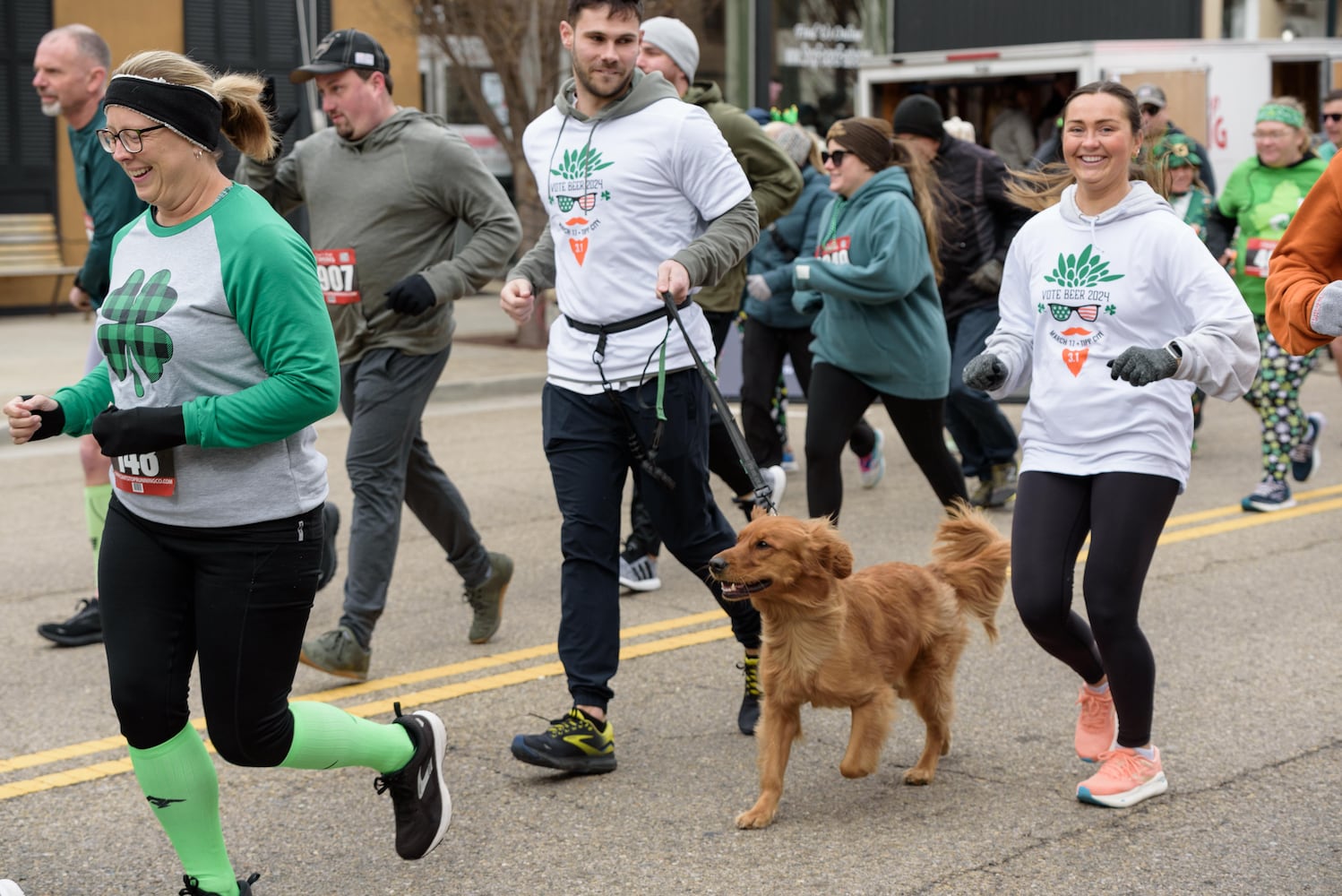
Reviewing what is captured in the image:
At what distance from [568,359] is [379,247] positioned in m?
1.31

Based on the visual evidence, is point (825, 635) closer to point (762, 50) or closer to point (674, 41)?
point (674, 41)

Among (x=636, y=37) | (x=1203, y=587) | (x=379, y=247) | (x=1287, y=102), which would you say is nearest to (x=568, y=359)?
(x=636, y=37)

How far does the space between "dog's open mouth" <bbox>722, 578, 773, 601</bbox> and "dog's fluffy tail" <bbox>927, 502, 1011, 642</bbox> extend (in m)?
0.72

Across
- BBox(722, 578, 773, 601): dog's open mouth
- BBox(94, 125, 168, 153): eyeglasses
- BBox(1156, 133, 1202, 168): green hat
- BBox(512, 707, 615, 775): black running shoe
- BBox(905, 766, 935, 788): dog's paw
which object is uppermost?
BBox(94, 125, 168, 153): eyeglasses

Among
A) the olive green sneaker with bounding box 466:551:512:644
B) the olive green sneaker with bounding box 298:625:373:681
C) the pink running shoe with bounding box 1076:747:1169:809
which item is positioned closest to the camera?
the pink running shoe with bounding box 1076:747:1169:809

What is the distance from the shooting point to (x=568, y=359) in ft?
15.7

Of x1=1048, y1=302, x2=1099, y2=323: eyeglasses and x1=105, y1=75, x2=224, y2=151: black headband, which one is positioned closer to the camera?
x1=105, y1=75, x2=224, y2=151: black headband

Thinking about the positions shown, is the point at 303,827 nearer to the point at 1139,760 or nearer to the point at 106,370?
the point at 106,370

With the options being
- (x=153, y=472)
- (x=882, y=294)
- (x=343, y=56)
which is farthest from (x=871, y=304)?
(x=153, y=472)

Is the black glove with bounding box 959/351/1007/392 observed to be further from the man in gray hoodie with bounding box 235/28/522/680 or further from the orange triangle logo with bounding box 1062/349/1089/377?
the man in gray hoodie with bounding box 235/28/522/680

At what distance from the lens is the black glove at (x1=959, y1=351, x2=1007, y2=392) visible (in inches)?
167

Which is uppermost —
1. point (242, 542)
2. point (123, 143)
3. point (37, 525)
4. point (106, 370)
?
point (123, 143)

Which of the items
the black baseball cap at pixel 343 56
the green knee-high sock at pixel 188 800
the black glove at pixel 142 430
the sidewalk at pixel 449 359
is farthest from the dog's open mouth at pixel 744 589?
the sidewalk at pixel 449 359

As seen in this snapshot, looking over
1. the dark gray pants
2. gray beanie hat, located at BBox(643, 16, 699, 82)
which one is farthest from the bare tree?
the dark gray pants
